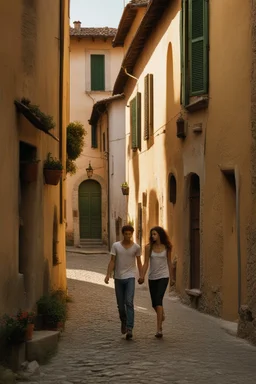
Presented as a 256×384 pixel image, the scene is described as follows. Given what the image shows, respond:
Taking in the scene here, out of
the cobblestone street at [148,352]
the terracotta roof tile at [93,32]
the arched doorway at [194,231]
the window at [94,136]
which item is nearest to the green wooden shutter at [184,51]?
the arched doorway at [194,231]

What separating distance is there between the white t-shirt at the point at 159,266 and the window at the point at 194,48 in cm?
394

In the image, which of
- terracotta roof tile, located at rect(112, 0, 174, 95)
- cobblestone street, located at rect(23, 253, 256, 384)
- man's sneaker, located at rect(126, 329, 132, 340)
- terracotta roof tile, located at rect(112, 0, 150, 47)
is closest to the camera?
cobblestone street, located at rect(23, 253, 256, 384)

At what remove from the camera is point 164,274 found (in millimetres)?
10977

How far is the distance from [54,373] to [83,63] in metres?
30.8

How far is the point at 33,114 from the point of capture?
31.2 ft

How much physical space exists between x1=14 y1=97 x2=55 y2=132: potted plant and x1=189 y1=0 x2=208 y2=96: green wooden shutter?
161 inches

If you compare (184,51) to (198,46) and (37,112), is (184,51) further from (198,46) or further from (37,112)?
(37,112)

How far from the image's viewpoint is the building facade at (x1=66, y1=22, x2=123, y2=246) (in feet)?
123

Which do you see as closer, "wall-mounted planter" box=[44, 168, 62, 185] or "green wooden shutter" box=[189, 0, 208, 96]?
"wall-mounted planter" box=[44, 168, 62, 185]

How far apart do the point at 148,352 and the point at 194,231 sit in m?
6.00

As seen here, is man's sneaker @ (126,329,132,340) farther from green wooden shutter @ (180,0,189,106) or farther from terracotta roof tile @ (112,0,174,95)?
terracotta roof tile @ (112,0,174,95)

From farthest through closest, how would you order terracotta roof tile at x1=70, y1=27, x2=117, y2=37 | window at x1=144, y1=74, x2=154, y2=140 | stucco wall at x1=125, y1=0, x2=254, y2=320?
terracotta roof tile at x1=70, y1=27, x2=117, y2=37
window at x1=144, y1=74, x2=154, y2=140
stucco wall at x1=125, y1=0, x2=254, y2=320

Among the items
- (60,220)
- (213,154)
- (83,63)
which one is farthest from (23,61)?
(83,63)

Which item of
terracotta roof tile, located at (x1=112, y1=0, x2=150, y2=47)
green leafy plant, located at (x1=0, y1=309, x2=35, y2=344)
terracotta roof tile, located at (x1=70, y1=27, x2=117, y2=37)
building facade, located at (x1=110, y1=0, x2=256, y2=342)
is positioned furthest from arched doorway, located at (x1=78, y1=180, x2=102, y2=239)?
green leafy plant, located at (x1=0, y1=309, x2=35, y2=344)
